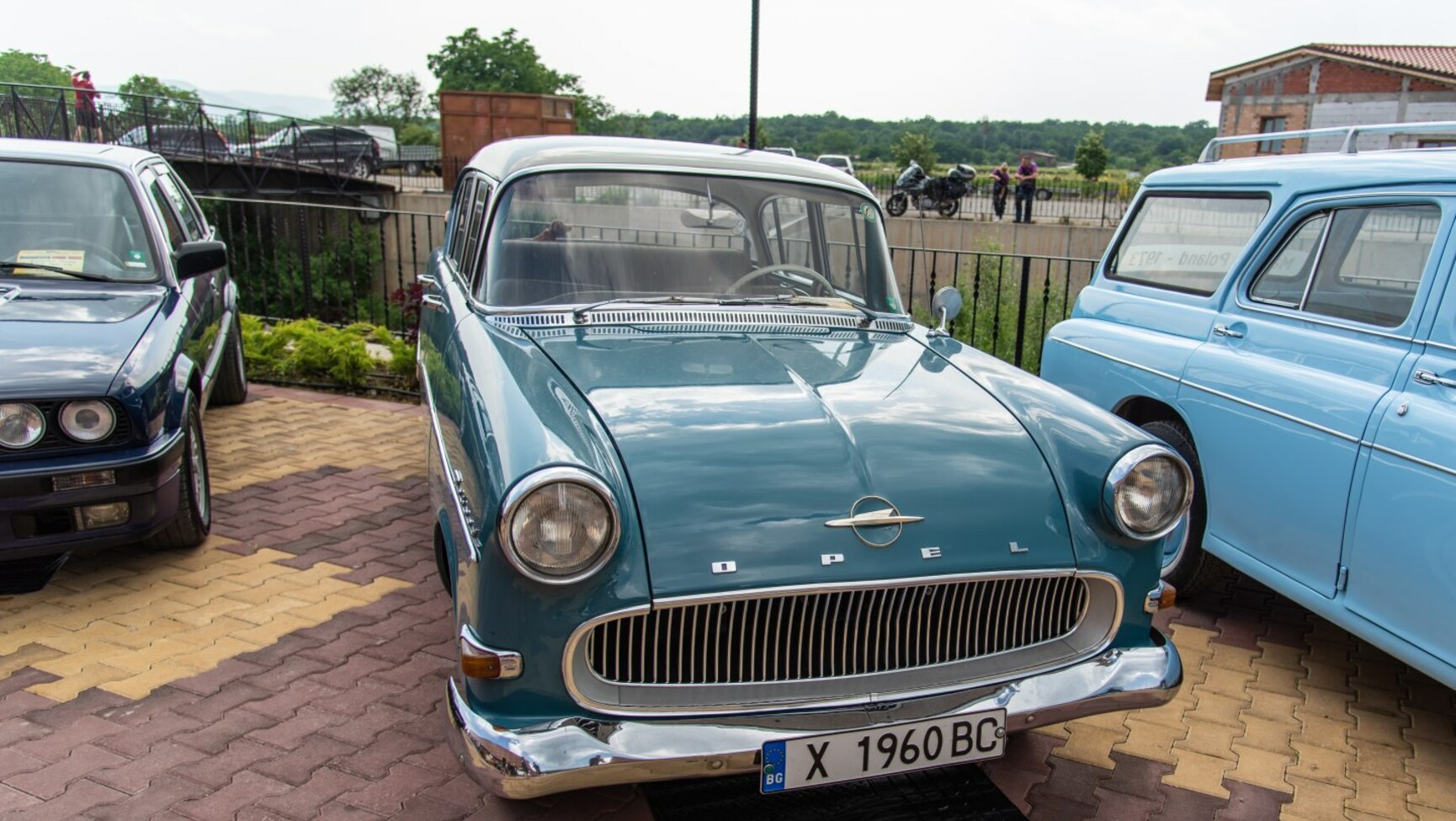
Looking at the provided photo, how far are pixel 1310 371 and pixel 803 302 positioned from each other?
1.86m

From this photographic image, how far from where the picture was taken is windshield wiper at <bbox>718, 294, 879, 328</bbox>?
3850 mm

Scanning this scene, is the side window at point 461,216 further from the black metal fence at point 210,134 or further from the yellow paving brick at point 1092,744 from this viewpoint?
the black metal fence at point 210,134

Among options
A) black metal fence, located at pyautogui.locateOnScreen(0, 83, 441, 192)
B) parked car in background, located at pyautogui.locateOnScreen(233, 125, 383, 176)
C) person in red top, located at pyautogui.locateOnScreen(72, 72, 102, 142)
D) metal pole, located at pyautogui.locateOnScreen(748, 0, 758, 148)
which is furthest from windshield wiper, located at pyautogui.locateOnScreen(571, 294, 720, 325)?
parked car in background, located at pyautogui.locateOnScreen(233, 125, 383, 176)

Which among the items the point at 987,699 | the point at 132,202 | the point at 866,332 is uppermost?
the point at 132,202

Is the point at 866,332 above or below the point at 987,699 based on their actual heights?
above

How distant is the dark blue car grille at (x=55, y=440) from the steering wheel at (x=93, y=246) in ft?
4.53

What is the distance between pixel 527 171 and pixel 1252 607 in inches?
143

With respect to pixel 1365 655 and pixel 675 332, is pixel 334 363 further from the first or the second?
pixel 1365 655

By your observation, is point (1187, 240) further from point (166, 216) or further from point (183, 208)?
point (183, 208)

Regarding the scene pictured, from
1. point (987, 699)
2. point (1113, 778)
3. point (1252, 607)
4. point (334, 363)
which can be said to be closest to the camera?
point (987, 699)

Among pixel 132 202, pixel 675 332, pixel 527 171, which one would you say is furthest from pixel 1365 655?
pixel 132 202

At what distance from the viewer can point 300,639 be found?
393 cm

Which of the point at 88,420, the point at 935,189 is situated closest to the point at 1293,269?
the point at 88,420

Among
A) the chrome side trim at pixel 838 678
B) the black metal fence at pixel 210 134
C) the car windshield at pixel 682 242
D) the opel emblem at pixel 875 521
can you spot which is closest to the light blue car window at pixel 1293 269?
the car windshield at pixel 682 242
